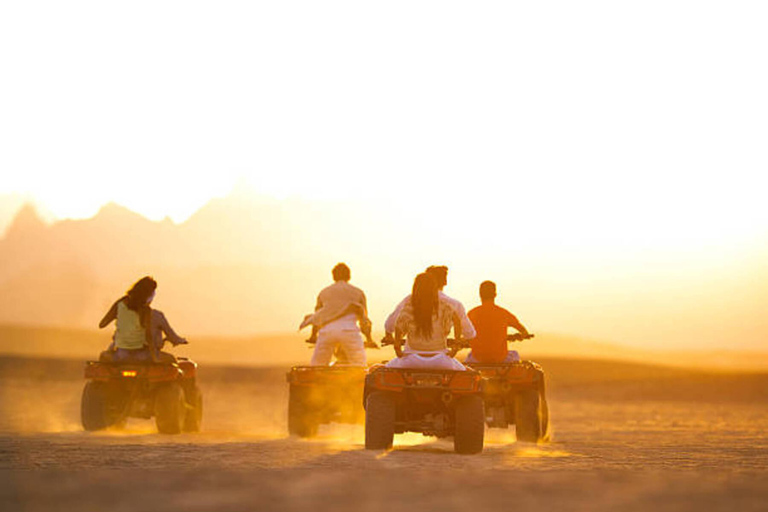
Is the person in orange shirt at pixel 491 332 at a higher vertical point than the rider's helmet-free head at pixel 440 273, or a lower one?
lower

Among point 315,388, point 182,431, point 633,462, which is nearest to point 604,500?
point 633,462

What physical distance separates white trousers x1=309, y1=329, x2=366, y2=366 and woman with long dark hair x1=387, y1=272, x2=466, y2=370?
11.2 ft

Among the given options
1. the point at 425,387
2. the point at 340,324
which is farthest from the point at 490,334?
the point at 425,387

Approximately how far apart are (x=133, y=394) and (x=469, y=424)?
5478 mm

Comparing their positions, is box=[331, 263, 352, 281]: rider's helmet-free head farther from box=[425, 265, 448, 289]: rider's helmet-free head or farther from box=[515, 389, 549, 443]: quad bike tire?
box=[515, 389, 549, 443]: quad bike tire

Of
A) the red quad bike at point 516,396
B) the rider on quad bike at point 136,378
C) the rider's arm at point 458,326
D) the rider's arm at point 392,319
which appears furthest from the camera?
the rider on quad bike at point 136,378

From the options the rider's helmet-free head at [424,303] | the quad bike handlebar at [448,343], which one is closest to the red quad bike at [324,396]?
the quad bike handlebar at [448,343]

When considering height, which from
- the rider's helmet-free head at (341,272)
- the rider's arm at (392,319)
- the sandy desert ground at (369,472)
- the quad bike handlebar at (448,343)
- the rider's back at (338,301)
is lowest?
the sandy desert ground at (369,472)

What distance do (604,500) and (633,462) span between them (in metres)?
4.58

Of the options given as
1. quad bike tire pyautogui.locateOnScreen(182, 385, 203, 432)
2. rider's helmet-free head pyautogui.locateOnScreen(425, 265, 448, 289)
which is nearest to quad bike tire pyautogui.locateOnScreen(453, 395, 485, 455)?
rider's helmet-free head pyautogui.locateOnScreen(425, 265, 448, 289)

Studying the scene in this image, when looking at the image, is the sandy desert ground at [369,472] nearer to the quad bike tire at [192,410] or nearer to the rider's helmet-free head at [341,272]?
the quad bike tire at [192,410]

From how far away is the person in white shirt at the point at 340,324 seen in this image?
1866cm

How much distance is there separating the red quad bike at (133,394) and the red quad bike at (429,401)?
4017mm

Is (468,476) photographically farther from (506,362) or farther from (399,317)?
(506,362)
